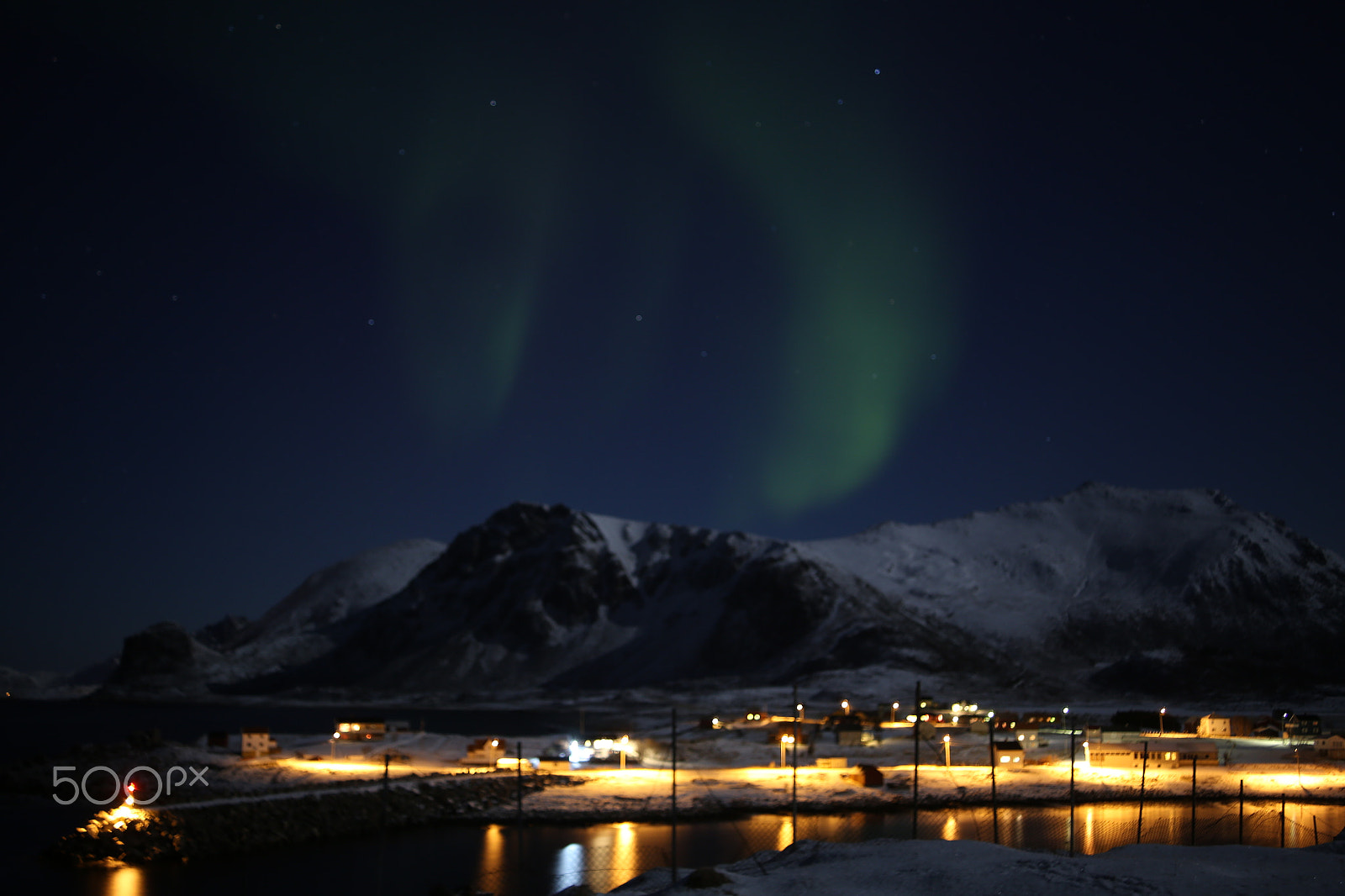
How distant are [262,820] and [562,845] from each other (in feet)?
43.3

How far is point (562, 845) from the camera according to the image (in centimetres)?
4466

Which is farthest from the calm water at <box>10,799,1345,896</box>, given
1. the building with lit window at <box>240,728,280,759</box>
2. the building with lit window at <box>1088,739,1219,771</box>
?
the building with lit window at <box>240,728,280,759</box>

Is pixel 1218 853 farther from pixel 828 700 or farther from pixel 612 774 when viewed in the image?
pixel 828 700

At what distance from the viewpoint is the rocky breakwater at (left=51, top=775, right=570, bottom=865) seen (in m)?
40.3

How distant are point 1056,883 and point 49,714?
21426 centimetres

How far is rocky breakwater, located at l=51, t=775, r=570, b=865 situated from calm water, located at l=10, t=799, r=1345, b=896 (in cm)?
102

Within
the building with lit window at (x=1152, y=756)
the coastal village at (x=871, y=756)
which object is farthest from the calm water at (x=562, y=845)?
the building with lit window at (x=1152, y=756)

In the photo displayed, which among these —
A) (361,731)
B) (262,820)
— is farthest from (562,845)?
(361,731)

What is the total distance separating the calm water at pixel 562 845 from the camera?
37.4m

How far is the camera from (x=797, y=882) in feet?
71.1

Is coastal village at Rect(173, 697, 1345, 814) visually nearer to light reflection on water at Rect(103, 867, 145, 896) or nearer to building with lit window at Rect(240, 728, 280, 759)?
building with lit window at Rect(240, 728, 280, 759)

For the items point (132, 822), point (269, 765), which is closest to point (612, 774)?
point (269, 765)

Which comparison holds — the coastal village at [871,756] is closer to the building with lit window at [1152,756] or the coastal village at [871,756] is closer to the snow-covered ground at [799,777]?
the building with lit window at [1152,756]

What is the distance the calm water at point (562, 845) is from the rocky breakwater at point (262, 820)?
3.35 feet
